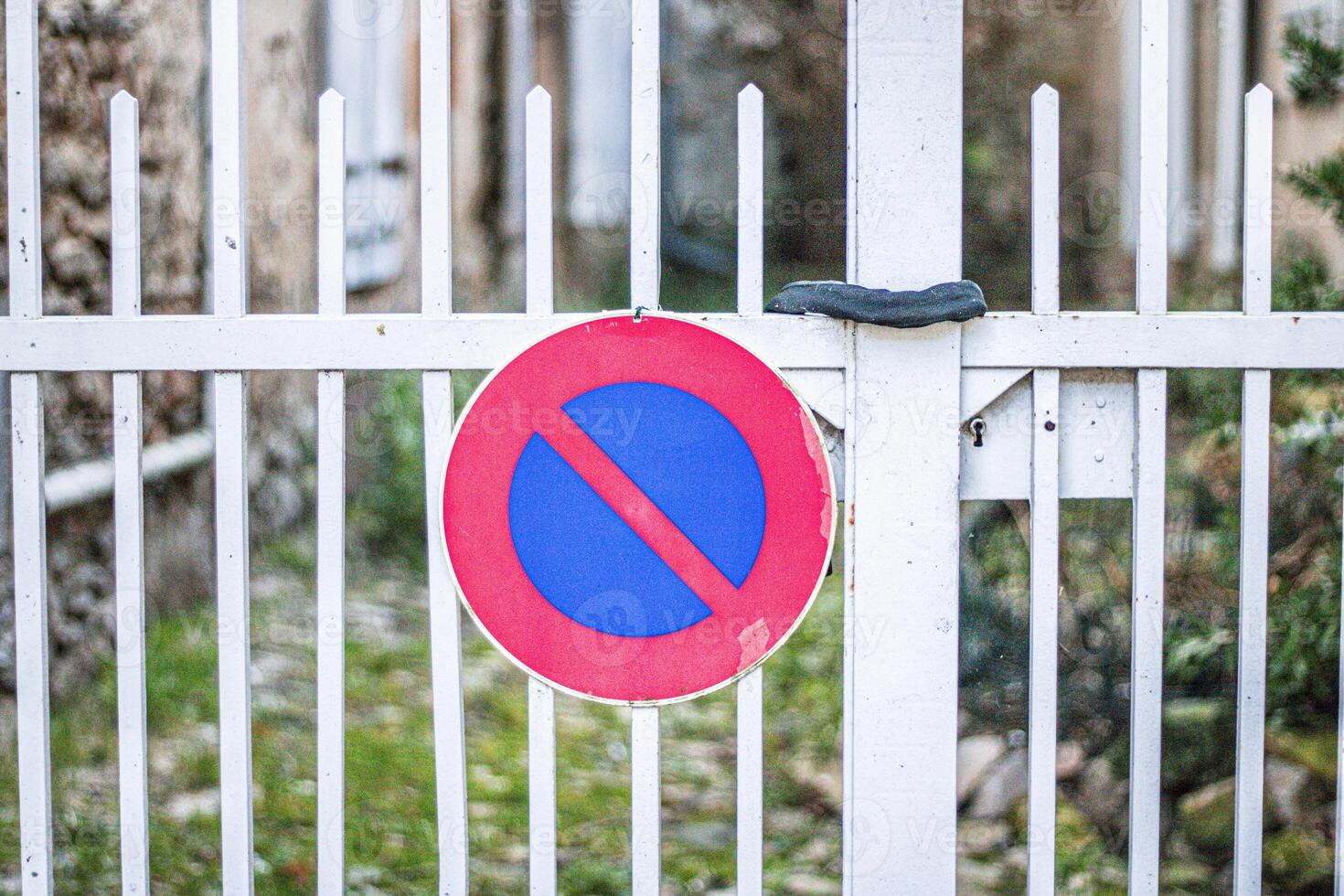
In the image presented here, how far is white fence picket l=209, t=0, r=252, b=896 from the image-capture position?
1888 mm

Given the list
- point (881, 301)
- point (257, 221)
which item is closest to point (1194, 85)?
point (257, 221)

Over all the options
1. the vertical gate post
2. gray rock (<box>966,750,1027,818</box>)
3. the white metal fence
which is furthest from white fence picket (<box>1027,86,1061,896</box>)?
gray rock (<box>966,750,1027,818</box>)

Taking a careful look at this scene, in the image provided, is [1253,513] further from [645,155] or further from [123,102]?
[123,102]

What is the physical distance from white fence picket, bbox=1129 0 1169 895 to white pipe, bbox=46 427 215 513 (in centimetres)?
257

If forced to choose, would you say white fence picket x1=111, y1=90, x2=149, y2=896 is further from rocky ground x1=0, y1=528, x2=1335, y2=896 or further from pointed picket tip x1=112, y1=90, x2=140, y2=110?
rocky ground x1=0, y1=528, x2=1335, y2=896

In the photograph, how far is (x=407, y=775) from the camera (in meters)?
3.55

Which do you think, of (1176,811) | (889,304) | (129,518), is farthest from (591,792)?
(889,304)

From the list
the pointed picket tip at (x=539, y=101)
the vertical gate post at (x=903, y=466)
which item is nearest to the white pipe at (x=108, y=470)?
the pointed picket tip at (x=539, y=101)

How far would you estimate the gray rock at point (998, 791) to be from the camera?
3197mm

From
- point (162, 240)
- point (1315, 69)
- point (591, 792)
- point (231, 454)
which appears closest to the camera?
point (231, 454)

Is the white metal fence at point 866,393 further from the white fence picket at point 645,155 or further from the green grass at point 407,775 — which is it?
the green grass at point 407,775

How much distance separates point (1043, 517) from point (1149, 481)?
164 mm

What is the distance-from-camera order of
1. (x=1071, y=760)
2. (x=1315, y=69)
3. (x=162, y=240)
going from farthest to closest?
(x=162, y=240), (x=1071, y=760), (x=1315, y=69)

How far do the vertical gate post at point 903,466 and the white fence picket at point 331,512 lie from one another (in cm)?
76
